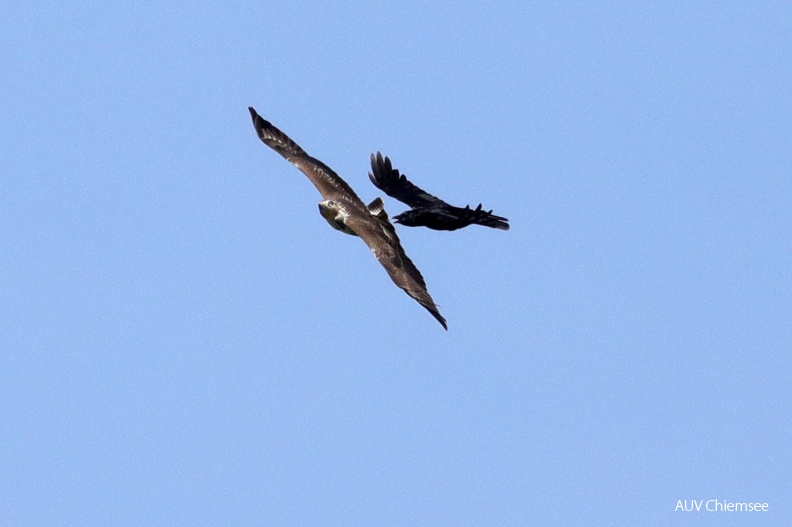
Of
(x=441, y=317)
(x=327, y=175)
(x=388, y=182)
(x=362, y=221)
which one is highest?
(x=388, y=182)

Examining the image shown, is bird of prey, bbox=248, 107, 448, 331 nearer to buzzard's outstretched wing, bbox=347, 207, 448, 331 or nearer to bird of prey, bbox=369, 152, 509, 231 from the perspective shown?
buzzard's outstretched wing, bbox=347, 207, 448, 331

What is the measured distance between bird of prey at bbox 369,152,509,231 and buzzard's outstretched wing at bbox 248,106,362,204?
2.59 m

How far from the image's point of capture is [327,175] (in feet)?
104

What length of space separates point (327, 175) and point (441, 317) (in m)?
7.74

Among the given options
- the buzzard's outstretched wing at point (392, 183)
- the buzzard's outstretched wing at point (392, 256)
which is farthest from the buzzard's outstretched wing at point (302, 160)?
the buzzard's outstretched wing at point (392, 183)

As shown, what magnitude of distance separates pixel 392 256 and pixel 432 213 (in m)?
5.66

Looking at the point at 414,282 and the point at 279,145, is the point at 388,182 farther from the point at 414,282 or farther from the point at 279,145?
the point at 414,282

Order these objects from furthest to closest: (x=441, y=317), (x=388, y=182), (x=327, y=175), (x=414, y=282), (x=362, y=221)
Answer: (x=388, y=182)
(x=327, y=175)
(x=362, y=221)
(x=414, y=282)
(x=441, y=317)

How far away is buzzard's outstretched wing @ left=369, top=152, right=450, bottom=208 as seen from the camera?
35344 mm

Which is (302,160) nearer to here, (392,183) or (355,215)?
(355,215)

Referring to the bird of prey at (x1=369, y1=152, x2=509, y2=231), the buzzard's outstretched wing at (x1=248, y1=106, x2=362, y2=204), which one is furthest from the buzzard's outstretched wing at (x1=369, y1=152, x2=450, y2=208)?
the buzzard's outstretched wing at (x1=248, y1=106, x2=362, y2=204)

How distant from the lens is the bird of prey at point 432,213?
108 feet

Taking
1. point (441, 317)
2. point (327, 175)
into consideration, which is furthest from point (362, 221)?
point (441, 317)

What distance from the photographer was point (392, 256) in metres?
27.6
